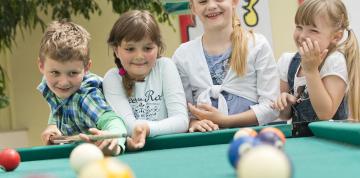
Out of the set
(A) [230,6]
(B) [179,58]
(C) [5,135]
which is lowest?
(C) [5,135]

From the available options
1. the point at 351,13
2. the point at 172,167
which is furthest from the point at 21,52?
the point at 172,167

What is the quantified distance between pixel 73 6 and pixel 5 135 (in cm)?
154

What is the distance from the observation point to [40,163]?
203cm

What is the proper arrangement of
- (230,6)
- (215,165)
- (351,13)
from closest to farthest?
(215,165), (230,6), (351,13)

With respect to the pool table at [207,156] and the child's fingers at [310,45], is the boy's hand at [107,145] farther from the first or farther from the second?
the child's fingers at [310,45]

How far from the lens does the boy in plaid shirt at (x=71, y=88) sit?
2.42 meters

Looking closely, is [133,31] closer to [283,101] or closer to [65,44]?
[65,44]

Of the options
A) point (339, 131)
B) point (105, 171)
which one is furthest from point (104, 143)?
point (105, 171)

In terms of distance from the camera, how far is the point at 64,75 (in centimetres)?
244

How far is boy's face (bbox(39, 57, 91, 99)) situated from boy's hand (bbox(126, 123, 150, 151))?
38cm

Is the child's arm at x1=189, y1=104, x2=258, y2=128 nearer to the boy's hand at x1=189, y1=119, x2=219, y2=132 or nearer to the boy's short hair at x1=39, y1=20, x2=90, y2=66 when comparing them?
the boy's hand at x1=189, y1=119, x2=219, y2=132

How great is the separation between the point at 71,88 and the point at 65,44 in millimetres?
191

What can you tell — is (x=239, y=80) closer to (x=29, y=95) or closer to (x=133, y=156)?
(x=133, y=156)

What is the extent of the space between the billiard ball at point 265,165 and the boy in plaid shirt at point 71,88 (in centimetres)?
127
